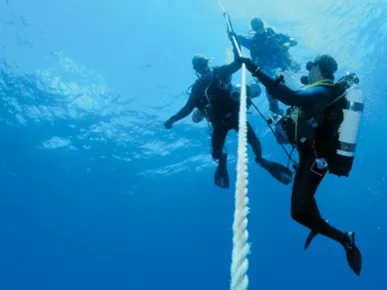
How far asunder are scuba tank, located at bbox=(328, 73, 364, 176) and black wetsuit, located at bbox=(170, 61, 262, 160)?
327 centimetres

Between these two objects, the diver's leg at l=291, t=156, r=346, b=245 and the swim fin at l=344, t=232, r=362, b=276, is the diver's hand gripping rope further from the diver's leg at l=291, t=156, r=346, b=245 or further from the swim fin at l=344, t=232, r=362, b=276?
the swim fin at l=344, t=232, r=362, b=276

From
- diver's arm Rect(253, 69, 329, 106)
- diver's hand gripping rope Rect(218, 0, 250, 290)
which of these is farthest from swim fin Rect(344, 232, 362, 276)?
diver's hand gripping rope Rect(218, 0, 250, 290)

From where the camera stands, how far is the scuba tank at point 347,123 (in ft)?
15.9

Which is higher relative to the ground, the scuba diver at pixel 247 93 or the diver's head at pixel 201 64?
the diver's head at pixel 201 64

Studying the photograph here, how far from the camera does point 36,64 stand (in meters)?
18.2

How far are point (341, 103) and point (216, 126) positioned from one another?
3.87 meters

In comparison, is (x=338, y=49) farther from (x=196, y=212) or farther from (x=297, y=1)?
(x=196, y=212)

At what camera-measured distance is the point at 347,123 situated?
4855mm

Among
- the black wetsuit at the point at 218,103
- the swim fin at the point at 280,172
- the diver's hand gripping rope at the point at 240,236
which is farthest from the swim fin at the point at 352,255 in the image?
the diver's hand gripping rope at the point at 240,236

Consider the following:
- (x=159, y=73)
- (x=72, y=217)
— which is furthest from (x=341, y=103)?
(x=72, y=217)

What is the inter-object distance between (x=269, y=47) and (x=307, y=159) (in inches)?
258

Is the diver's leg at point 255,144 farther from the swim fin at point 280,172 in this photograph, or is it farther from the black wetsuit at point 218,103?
the swim fin at point 280,172

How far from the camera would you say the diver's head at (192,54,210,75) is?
8.27 m

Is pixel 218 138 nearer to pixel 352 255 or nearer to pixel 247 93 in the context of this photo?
pixel 247 93
